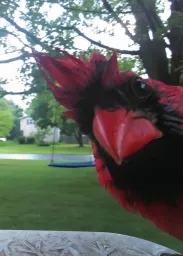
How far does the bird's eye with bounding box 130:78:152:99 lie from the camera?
2.27 ft

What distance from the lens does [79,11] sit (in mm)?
4289

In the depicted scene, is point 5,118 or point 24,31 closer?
point 24,31

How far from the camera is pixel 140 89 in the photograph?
704 mm

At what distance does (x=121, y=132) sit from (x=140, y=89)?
0.11 metres

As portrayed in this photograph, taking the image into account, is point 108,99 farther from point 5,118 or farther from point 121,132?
point 5,118

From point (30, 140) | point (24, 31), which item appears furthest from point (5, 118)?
point (24, 31)

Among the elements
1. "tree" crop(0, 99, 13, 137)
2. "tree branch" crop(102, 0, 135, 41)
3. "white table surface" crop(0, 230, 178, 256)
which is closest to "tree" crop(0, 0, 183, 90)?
"tree branch" crop(102, 0, 135, 41)

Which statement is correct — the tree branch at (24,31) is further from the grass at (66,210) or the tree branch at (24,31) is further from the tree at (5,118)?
the tree at (5,118)

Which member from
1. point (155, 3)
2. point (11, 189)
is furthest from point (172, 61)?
point (11, 189)

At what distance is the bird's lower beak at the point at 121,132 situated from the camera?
627 millimetres

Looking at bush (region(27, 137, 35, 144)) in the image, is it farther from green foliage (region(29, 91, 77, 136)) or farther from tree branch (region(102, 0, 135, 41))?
A: tree branch (region(102, 0, 135, 41))

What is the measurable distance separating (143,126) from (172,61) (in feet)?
10.8

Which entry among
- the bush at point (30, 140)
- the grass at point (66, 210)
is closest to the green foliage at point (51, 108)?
the grass at point (66, 210)

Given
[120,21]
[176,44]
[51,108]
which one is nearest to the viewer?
[176,44]
